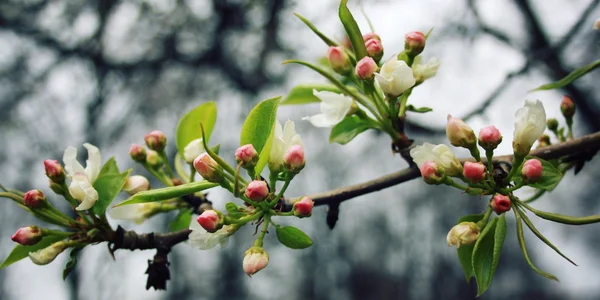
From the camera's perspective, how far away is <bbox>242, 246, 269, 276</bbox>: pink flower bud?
0.61m

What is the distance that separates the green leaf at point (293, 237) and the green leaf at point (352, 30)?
0.24m

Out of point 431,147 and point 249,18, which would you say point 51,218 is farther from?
point 249,18

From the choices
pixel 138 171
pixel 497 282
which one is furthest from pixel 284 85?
pixel 497 282

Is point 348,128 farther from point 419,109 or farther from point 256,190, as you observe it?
point 256,190

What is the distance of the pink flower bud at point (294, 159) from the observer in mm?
603

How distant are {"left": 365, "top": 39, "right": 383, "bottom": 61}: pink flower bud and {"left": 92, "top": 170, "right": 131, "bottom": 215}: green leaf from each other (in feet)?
1.18

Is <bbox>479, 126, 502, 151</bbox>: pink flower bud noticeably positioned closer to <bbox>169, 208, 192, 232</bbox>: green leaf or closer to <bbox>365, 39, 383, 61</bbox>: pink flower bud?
<bbox>365, 39, 383, 61</bbox>: pink flower bud

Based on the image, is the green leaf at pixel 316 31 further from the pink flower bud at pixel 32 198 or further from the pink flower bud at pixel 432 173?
the pink flower bud at pixel 32 198

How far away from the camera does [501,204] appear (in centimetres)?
56

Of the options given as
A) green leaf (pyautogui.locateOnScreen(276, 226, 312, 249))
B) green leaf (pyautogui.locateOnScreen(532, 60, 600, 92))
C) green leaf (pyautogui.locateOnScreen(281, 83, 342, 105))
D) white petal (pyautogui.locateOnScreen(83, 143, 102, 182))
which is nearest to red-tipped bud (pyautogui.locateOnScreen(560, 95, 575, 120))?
green leaf (pyautogui.locateOnScreen(532, 60, 600, 92))

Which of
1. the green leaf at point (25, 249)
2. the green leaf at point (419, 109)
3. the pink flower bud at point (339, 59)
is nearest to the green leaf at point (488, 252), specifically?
the green leaf at point (419, 109)

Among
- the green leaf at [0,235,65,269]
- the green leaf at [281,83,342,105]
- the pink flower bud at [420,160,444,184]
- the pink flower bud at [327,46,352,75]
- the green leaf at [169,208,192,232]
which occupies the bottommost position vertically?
the green leaf at [169,208,192,232]

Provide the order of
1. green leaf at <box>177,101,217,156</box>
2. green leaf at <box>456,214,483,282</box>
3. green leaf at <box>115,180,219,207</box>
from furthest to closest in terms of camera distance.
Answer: green leaf at <box>177,101,217,156</box>
green leaf at <box>456,214,483,282</box>
green leaf at <box>115,180,219,207</box>

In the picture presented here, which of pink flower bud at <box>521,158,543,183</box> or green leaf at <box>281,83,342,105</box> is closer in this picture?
pink flower bud at <box>521,158,543,183</box>
